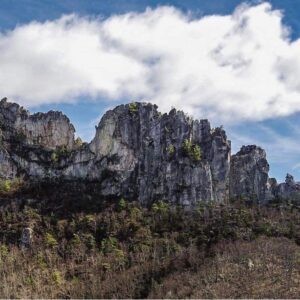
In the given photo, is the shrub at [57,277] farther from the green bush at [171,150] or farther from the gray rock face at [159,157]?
the green bush at [171,150]

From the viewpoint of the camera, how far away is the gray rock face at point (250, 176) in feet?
584

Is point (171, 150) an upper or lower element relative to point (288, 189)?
upper

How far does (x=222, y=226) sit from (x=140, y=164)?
138 ft

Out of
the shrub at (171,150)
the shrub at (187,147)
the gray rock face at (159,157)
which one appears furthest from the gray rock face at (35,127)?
the shrub at (187,147)

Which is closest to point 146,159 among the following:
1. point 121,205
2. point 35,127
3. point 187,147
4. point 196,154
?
point 187,147

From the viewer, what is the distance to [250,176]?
180 metres

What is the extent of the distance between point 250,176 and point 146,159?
3303cm

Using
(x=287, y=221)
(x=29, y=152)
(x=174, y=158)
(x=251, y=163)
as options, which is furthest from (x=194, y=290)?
(x=29, y=152)

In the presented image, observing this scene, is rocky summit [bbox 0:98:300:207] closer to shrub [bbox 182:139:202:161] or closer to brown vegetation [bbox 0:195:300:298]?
shrub [bbox 182:139:202:161]

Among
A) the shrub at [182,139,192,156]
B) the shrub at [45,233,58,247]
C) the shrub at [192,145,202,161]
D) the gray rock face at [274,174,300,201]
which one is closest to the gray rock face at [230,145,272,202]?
the gray rock face at [274,174,300,201]

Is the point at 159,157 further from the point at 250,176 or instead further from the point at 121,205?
the point at 250,176

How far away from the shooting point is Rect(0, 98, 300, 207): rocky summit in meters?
170

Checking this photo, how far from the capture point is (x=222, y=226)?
14175 cm

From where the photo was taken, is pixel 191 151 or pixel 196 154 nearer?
pixel 196 154
